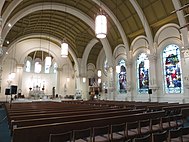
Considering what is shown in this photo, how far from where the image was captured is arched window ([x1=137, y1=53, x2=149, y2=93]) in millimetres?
14141

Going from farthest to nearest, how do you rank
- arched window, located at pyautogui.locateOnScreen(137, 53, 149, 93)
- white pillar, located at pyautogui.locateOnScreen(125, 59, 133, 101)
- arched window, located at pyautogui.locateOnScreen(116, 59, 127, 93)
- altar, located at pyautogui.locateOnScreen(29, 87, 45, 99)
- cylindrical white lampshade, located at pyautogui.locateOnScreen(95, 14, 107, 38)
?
altar, located at pyautogui.locateOnScreen(29, 87, 45, 99), arched window, located at pyautogui.locateOnScreen(116, 59, 127, 93), white pillar, located at pyautogui.locateOnScreen(125, 59, 133, 101), arched window, located at pyautogui.locateOnScreen(137, 53, 149, 93), cylindrical white lampshade, located at pyautogui.locateOnScreen(95, 14, 107, 38)

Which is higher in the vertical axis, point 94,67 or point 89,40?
point 89,40

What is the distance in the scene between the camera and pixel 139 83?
48.8 ft

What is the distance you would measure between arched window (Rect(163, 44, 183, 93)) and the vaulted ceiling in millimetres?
2075

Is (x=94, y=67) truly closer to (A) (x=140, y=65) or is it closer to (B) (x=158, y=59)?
(A) (x=140, y=65)

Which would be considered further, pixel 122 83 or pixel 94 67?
pixel 94 67

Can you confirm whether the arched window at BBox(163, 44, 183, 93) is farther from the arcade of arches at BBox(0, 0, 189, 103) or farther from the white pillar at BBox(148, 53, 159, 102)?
the white pillar at BBox(148, 53, 159, 102)

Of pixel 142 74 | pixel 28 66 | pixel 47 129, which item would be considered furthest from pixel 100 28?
pixel 28 66

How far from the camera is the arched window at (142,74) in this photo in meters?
14.1

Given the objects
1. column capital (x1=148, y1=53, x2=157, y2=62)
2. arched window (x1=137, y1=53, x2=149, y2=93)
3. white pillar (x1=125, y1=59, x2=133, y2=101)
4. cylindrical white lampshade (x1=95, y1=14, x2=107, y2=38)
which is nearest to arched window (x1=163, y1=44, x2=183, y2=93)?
column capital (x1=148, y1=53, x2=157, y2=62)

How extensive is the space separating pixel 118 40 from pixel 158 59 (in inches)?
225

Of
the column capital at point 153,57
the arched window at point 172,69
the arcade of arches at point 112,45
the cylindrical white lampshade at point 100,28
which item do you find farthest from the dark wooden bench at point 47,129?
the column capital at point 153,57

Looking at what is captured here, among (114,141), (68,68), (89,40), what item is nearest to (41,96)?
(68,68)

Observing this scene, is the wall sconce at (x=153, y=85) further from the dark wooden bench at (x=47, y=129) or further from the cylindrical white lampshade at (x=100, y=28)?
the dark wooden bench at (x=47, y=129)
